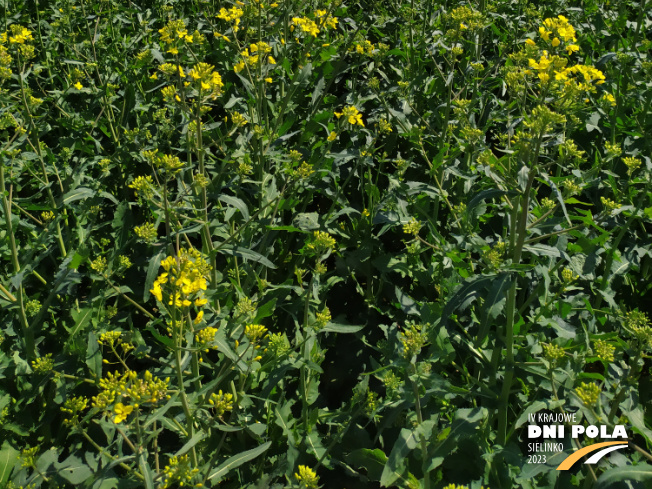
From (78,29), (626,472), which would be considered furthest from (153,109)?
(626,472)

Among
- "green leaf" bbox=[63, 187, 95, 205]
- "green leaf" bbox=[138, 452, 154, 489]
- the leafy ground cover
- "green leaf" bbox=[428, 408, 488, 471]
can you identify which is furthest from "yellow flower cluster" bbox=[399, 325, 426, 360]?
"green leaf" bbox=[63, 187, 95, 205]

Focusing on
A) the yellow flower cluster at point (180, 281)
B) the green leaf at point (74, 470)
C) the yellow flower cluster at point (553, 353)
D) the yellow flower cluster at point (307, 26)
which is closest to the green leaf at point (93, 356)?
the green leaf at point (74, 470)

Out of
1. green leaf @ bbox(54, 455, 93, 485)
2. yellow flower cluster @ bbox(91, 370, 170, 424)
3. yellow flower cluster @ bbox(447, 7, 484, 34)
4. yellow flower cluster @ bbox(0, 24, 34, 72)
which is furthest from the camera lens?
yellow flower cluster @ bbox(447, 7, 484, 34)

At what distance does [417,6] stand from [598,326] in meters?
3.42

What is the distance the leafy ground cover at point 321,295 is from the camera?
2.29 meters

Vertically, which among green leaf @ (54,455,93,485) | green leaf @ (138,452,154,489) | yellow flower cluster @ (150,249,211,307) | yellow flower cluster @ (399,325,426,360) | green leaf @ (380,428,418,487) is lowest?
green leaf @ (54,455,93,485)

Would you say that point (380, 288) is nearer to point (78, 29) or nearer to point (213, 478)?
point (213, 478)

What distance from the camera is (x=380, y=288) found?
349 centimetres

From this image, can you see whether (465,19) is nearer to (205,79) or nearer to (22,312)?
(205,79)

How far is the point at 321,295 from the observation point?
3.23 metres

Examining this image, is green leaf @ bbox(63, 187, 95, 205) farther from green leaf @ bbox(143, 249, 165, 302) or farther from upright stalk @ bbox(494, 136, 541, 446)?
upright stalk @ bbox(494, 136, 541, 446)

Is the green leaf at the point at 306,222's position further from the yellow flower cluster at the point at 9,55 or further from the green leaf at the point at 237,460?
the yellow flower cluster at the point at 9,55

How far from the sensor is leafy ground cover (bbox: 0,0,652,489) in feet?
7.50

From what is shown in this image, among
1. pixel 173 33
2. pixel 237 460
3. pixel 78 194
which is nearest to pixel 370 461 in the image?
pixel 237 460
